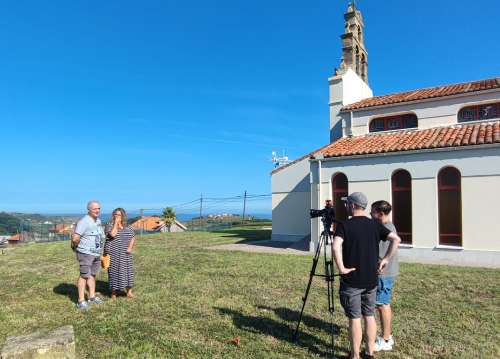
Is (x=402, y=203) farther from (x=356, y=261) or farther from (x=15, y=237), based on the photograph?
(x=15, y=237)

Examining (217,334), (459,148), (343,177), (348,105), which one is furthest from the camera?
(348,105)

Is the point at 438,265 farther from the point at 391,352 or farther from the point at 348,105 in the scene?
the point at 348,105

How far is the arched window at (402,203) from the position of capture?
14721mm

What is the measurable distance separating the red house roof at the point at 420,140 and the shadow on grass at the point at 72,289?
1024 centimetres

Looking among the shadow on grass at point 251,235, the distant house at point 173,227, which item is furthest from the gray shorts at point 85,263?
the distant house at point 173,227

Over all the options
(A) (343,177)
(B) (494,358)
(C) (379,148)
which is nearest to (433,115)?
(C) (379,148)

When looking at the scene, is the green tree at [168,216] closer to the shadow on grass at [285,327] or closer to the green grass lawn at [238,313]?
the green grass lawn at [238,313]

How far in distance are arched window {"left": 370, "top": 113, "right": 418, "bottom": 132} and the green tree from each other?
2324cm

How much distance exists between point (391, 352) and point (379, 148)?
1119 centimetres

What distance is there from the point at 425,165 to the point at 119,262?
11.1 m

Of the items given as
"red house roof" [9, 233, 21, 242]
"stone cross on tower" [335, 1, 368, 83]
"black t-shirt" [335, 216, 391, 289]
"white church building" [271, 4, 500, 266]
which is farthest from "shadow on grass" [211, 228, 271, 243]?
"black t-shirt" [335, 216, 391, 289]

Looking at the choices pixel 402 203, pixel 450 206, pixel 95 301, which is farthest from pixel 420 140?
pixel 95 301

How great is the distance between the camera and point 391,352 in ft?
17.7

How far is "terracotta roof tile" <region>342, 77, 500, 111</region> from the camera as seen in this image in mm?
16619
